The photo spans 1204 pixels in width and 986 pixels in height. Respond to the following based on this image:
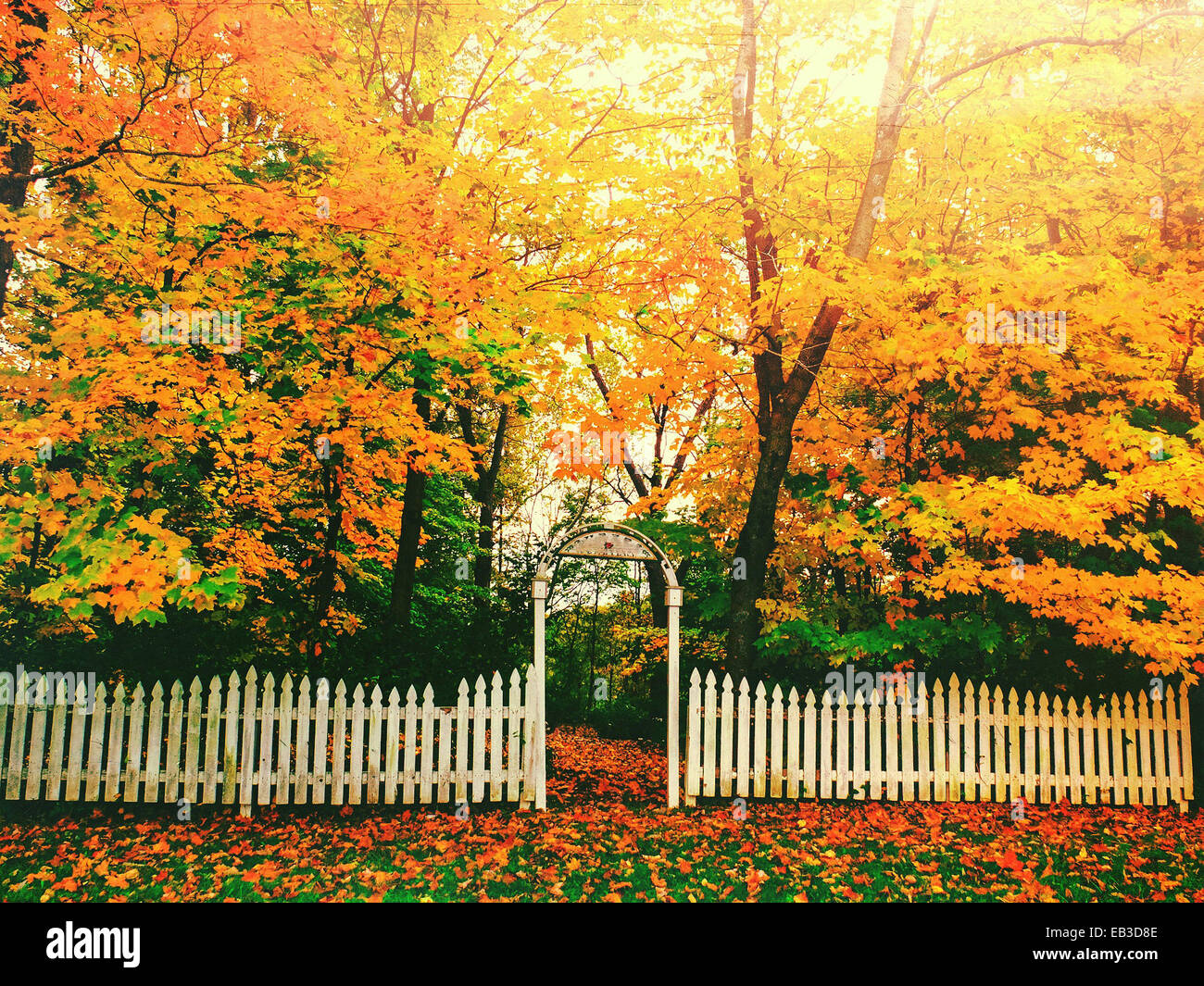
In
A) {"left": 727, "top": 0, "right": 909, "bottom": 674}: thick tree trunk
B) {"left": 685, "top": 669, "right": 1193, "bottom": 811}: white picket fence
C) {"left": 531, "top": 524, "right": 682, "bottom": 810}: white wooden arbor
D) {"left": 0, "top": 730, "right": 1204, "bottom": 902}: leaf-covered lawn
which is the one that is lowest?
{"left": 0, "top": 730, "right": 1204, "bottom": 902}: leaf-covered lawn

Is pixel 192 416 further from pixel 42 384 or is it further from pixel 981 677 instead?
pixel 981 677

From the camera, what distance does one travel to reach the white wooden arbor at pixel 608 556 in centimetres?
796

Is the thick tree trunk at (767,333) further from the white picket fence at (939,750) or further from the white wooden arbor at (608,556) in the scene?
the white wooden arbor at (608,556)

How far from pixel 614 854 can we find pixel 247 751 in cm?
402

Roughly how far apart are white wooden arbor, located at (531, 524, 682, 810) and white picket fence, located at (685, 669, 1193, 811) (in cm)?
24

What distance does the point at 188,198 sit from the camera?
270 inches

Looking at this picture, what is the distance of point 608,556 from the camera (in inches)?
342

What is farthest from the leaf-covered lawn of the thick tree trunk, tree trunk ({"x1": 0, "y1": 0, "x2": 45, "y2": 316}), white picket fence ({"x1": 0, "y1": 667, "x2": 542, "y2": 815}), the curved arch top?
tree trunk ({"x1": 0, "y1": 0, "x2": 45, "y2": 316})

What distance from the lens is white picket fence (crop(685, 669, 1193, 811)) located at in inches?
328

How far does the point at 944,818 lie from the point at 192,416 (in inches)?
365

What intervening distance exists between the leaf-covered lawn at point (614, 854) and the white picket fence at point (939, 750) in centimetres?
26

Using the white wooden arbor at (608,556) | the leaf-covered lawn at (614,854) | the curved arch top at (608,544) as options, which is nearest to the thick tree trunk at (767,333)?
the white wooden arbor at (608,556)

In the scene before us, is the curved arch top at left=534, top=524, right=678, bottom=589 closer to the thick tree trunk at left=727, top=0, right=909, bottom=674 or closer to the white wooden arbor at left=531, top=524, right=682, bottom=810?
the white wooden arbor at left=531, top=524, right=682, bottom=810

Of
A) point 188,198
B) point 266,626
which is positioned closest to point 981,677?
point 266,626
